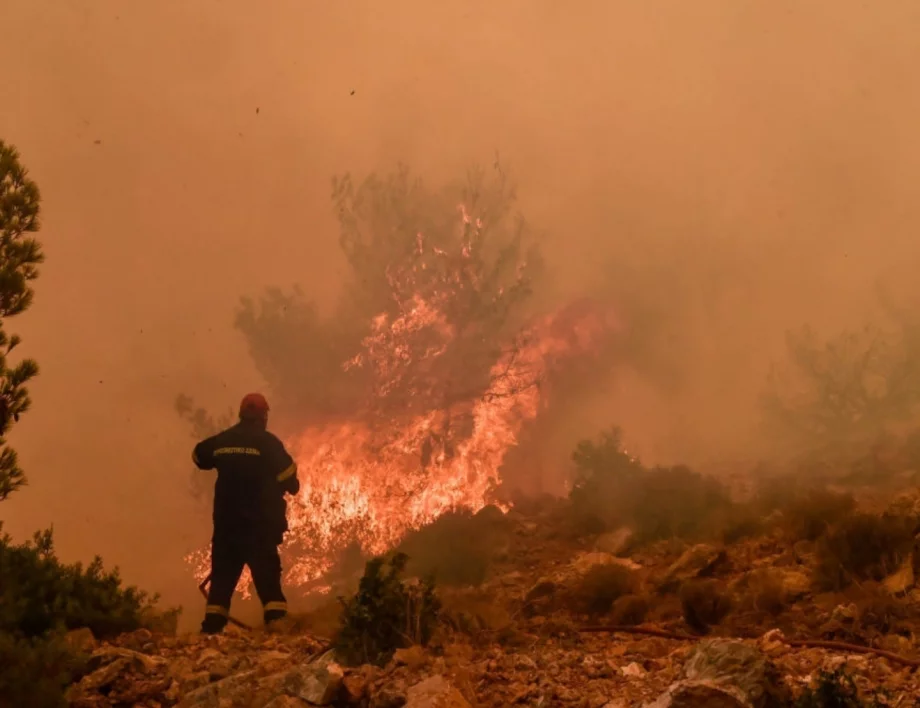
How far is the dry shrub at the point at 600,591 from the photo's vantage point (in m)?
7.51

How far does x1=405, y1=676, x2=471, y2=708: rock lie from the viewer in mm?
4035

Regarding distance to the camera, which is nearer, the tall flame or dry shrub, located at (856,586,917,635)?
dry shrub, located at (856,586,917,635)

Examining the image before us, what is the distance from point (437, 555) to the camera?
12.3 metres

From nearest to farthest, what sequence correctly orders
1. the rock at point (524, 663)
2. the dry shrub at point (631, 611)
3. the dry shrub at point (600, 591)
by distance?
1. the rock at point (524, 663)
2. the dry shrub at point (631, 611)
3. the dry shrub at point (600, 591)

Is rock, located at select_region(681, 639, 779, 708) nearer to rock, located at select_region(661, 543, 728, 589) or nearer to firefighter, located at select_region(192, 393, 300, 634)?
rock, located at select_region(661, 543, 728, 589)

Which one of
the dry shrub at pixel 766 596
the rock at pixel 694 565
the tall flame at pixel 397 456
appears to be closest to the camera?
the dry shrub at pixel 766 596

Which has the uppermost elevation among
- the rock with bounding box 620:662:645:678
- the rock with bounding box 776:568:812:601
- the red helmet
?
the red helmet

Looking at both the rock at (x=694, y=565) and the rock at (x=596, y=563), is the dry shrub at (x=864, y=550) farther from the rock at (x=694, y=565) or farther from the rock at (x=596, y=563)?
the rock at (x=596, y=563)

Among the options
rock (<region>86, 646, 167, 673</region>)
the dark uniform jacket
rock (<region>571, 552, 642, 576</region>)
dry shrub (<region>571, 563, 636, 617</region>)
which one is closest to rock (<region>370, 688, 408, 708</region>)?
rock (<region>86, 646, 167, 673</region>)

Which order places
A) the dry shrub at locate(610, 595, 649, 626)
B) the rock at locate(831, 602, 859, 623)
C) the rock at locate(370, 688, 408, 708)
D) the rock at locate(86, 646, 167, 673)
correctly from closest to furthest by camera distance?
the rock at locate(370, 688, 408, 708), the rock at locate(86, 646, 167, 673), the rock at locate(831, 602, 859, 623), the dry shrub at locate(610, 595, 649, 626)

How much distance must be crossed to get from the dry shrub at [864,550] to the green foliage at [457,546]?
566 centimetres

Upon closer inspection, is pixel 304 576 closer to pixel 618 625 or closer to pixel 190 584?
pixel 190 584

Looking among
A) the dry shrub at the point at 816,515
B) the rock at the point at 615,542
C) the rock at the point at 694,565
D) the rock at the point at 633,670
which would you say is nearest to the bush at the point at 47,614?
the rock at the point at 633,670

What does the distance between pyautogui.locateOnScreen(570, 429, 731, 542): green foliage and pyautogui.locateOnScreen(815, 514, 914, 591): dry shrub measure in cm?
365
